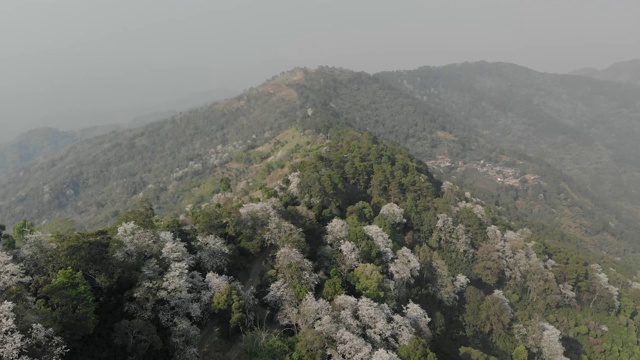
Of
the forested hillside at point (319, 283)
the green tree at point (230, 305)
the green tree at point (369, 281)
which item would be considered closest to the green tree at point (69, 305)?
the forested hillside at point (319, 283)

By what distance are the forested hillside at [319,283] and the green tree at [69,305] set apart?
0.31ft

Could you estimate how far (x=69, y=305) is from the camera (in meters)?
32.5

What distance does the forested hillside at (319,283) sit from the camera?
1367 inches

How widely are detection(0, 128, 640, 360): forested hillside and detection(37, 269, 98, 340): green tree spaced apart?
3.7 inches

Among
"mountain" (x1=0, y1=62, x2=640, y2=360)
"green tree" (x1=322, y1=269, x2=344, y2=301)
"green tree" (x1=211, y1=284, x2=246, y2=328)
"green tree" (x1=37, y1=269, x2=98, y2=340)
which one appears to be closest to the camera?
"green tree" (x1=37, y1=269, x2=98, y2=340)

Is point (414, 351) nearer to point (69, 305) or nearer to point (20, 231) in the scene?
point (69, 305)

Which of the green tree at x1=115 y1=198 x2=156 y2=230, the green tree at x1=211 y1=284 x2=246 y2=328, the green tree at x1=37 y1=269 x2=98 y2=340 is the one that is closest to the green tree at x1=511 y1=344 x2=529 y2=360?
the green tree at x1=211 y1=284 x2=246 y2=328

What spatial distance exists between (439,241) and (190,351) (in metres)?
53.8

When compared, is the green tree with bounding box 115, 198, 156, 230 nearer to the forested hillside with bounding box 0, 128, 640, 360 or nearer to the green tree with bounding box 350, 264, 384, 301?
the forested hillside with bounding box 0, 128, 640, 360

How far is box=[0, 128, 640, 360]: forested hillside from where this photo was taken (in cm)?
3472

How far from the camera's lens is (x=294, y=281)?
45.7m

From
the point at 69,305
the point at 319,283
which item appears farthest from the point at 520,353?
the point at 69,305

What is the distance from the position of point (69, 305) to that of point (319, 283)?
2583cm

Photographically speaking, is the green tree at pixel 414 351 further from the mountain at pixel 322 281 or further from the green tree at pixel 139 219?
the green tree at pixel 139 219
